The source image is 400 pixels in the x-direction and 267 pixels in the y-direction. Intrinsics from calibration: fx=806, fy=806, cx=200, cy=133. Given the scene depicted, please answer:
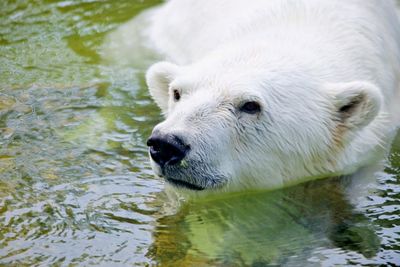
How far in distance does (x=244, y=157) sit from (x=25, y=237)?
1.46 metres

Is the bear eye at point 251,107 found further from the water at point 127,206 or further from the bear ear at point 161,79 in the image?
the bear ear at point 161,79

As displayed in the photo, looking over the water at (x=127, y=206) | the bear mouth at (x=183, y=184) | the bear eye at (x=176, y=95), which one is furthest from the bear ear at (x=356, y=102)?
the bear mouth at (x=183, y=184)

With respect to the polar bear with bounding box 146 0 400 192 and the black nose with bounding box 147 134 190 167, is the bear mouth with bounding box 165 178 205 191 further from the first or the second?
the black nose with bounding box 147 134 190 167

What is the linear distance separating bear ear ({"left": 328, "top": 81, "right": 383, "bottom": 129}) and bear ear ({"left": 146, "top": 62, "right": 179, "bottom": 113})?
1154 mm

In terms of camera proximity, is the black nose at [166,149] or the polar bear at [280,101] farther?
the polar bear at [280,101]

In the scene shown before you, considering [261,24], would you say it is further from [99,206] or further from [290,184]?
[99,206]

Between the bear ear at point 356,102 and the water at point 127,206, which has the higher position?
the bear ear at point 356,102

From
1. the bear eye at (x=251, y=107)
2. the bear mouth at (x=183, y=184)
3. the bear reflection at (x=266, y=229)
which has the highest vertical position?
the bear eye at (x=251, y=107)

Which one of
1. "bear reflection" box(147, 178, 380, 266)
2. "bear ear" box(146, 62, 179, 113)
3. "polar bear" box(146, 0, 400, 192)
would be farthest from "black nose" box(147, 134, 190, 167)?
"bear ear" box(146, 62, 179, 113)

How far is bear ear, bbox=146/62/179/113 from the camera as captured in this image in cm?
578

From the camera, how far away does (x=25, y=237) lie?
15.6 ft

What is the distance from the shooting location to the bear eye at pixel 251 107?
5133mm

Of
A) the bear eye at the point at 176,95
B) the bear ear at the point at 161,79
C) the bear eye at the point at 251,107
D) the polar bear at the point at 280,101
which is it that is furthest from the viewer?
the bear ear at the point at 161,79

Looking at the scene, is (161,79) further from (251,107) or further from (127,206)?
(127,206)
